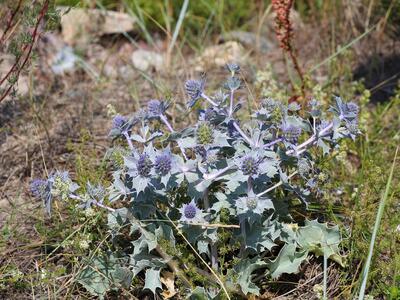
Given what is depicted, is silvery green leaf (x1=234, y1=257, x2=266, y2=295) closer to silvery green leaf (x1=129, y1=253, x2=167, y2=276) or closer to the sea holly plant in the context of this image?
the sea holly plant

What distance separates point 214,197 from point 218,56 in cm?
186

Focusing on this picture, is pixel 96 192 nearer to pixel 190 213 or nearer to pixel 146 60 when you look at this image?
pixel 190 213

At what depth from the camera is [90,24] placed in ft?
14.0

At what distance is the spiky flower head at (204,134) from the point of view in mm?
2023

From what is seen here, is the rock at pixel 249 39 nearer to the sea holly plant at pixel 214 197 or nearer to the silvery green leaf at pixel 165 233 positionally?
the sea holly plant at pixel 214 197

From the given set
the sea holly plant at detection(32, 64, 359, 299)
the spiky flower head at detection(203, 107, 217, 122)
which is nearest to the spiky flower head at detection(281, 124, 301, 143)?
the sea holly plant at detection(32, 64, 359, 299)

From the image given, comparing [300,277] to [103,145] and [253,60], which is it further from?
[253,60]

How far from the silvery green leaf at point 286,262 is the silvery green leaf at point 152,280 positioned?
1.26 ft

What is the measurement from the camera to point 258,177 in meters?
2.09

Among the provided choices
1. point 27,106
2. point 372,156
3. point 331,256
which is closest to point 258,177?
point 331,256

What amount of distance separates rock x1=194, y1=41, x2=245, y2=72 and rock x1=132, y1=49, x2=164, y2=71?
244 mm

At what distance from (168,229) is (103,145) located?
40.1 inches

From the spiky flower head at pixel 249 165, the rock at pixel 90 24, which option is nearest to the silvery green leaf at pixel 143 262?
the spiky flower head at pixel 249 165

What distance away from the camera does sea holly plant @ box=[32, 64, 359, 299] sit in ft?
6.73
